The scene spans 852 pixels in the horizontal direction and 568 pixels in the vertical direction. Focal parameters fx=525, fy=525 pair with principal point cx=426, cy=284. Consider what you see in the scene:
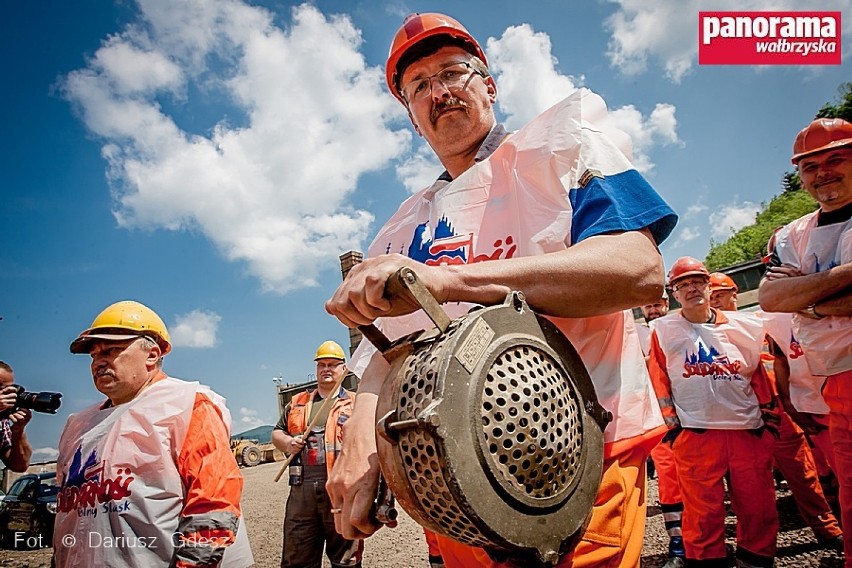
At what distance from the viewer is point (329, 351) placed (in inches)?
289

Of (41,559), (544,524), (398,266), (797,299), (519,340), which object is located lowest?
(41,559)

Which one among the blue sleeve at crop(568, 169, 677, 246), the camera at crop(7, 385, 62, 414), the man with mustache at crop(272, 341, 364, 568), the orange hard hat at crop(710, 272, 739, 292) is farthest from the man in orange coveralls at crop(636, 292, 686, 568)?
the camera at crop(7, 385, 62, 414)

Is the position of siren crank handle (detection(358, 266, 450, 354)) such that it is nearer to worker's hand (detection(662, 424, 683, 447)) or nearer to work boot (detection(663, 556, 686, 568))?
worker's hand (detection(662, 424, 683, 447))

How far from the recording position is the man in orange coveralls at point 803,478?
4.74m

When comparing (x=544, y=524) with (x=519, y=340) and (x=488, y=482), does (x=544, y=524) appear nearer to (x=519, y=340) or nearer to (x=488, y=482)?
(x=488, y=482)

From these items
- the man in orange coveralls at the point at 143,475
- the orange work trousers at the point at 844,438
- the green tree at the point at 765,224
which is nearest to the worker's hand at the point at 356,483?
the man in orange coveralls at the point at 143,475

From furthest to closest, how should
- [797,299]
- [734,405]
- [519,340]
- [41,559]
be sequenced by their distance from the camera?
[41,559] < [734,405] < [797,299] < [519,340]

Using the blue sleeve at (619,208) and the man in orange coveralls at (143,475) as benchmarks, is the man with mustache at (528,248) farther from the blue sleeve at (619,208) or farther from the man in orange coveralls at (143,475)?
the man in orange coveralls at (143,475)

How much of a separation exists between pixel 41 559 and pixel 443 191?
12555mm

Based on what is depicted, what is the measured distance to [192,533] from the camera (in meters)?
2.95

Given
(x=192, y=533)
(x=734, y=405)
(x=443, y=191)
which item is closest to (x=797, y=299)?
(x=734, y=405)

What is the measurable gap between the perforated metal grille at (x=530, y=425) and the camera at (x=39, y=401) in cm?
573

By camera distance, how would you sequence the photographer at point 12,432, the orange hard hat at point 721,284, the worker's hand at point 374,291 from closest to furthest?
the worker's hand at point 374,291
the photographer at point 12,432
the orange hard hat at point 721,284

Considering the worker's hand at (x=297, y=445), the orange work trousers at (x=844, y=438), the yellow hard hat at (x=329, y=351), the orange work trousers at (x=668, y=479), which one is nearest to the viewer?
the orange work trousers at (x=844, y=438)
